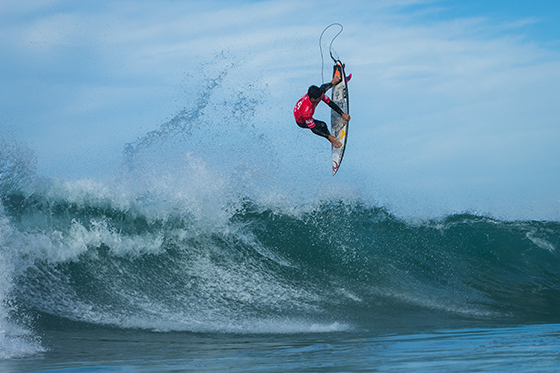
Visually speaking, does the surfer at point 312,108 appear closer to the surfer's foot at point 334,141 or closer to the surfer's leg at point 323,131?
the surfer's leg at point 323,131

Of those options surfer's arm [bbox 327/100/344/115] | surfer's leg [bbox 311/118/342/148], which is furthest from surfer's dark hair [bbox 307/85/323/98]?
surfer's leg [bbox 311/118/342/148]

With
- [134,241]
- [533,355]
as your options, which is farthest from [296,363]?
[134,241]

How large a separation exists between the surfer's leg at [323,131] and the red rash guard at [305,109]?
0.64 feet

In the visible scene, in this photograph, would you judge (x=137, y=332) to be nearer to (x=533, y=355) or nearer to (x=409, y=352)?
(x=409, y=352)

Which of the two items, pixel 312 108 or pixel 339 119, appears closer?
pixel 312 108

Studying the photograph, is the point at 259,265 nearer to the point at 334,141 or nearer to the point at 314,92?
the point at 334,141

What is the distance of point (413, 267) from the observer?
8.31 meters

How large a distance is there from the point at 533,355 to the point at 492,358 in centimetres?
32

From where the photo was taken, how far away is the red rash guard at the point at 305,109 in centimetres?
717

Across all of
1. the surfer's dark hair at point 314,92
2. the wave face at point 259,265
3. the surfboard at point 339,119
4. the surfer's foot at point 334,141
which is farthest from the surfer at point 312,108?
the wave face at point 259,265

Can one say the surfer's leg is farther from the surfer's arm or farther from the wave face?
the wave face

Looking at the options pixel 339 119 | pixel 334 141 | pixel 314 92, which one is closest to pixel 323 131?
pixel 334 141

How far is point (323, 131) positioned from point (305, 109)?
1.78 feet

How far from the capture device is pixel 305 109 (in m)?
7.17
